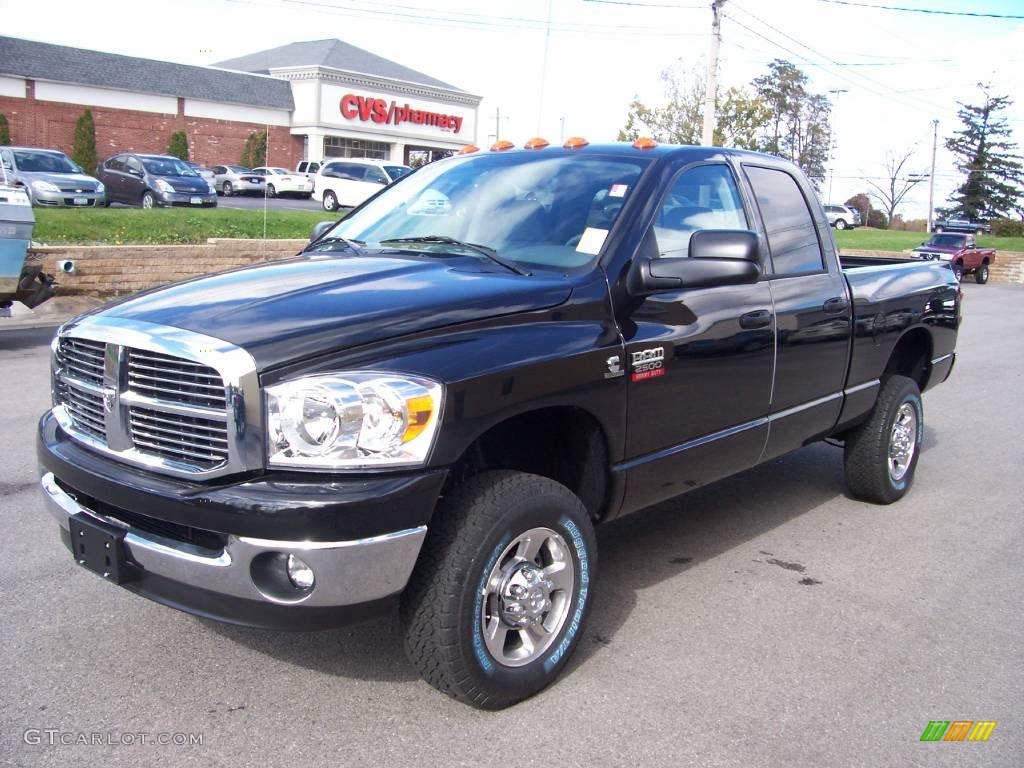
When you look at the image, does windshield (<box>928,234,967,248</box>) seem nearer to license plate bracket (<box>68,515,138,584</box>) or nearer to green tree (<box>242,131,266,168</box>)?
green tree (<box>242,131,266,168</box>)

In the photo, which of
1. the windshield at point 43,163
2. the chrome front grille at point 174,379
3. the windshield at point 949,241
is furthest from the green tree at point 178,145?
A: the chrome front grille at point 174,379

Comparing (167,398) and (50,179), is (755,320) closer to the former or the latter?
(167,398)

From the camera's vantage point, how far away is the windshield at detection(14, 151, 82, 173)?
2133 cm

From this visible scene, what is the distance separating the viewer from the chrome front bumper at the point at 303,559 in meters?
2.87

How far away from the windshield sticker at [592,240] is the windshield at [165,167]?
2505cm

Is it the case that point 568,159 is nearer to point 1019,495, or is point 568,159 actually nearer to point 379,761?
point 379,761

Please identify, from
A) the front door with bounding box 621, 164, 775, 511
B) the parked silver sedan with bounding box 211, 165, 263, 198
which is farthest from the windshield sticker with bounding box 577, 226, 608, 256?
the parked silver sedan with bounding box 211, 165, 263, 198

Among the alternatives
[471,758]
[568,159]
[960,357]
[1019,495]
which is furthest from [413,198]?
[960,357]

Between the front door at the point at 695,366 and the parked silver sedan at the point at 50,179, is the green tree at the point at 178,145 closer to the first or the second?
the parked silver sedan at the point at 50,179

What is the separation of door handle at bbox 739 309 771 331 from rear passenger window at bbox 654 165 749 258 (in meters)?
0.41

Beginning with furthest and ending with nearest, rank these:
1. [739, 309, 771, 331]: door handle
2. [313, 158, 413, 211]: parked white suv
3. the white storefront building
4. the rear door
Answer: the white storefront building < [313, 158, 413, 211]: parked white suv < the rear door < [739, 309, 771, 331]: door handle

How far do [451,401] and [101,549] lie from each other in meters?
1.21

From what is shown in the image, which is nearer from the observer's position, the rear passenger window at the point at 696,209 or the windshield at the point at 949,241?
the rear passenger window at the point at 696,209

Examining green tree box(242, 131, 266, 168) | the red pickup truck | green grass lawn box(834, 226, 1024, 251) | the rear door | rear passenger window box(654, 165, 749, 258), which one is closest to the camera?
rear passenger window box(654, 165, 749, 258)
